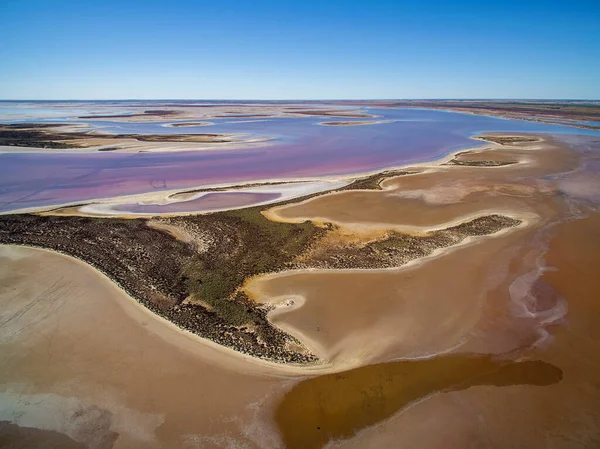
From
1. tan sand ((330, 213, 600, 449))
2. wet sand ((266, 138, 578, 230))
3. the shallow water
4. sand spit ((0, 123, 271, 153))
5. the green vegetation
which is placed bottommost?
tan sand ((330, 213, 600, 449))

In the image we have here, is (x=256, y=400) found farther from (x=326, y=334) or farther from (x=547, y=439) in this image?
(x=547, y=439)

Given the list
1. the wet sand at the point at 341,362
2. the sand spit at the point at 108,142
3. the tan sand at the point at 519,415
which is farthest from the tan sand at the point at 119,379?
the sand spit at the point at 108,142

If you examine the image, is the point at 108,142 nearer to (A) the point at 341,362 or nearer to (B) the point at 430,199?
(B) the point at 430,199

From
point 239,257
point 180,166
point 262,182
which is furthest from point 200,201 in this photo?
point 180,166

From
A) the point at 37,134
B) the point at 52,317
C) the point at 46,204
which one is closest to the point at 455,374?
the point at 52,317

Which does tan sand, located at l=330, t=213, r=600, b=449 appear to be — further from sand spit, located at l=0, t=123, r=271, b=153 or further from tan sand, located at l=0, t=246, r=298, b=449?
sand spit, located at l=0, t=123, r=271, b=153

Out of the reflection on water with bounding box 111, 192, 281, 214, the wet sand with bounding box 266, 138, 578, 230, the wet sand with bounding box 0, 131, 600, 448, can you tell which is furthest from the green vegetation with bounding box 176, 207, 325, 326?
the reflection on water with bounding box 111, 192, 281, 214

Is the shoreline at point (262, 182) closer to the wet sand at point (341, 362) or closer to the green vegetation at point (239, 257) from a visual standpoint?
the wet sand at point (341, 362)

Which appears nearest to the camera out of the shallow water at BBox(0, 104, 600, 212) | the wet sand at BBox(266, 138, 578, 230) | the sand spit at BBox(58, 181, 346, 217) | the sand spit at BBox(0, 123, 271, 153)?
the wet sand at BBox(266, 138, 578, 230)

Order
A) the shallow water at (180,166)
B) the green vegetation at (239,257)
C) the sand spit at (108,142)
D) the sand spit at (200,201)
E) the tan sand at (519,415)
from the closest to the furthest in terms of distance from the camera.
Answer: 1. the tan sand at (519,415)
2. the green vegetation at (239,257)
3. the sand spit at (200,201)
4. the shallow water at (180,166)
5. the sand spit at (108,142)
